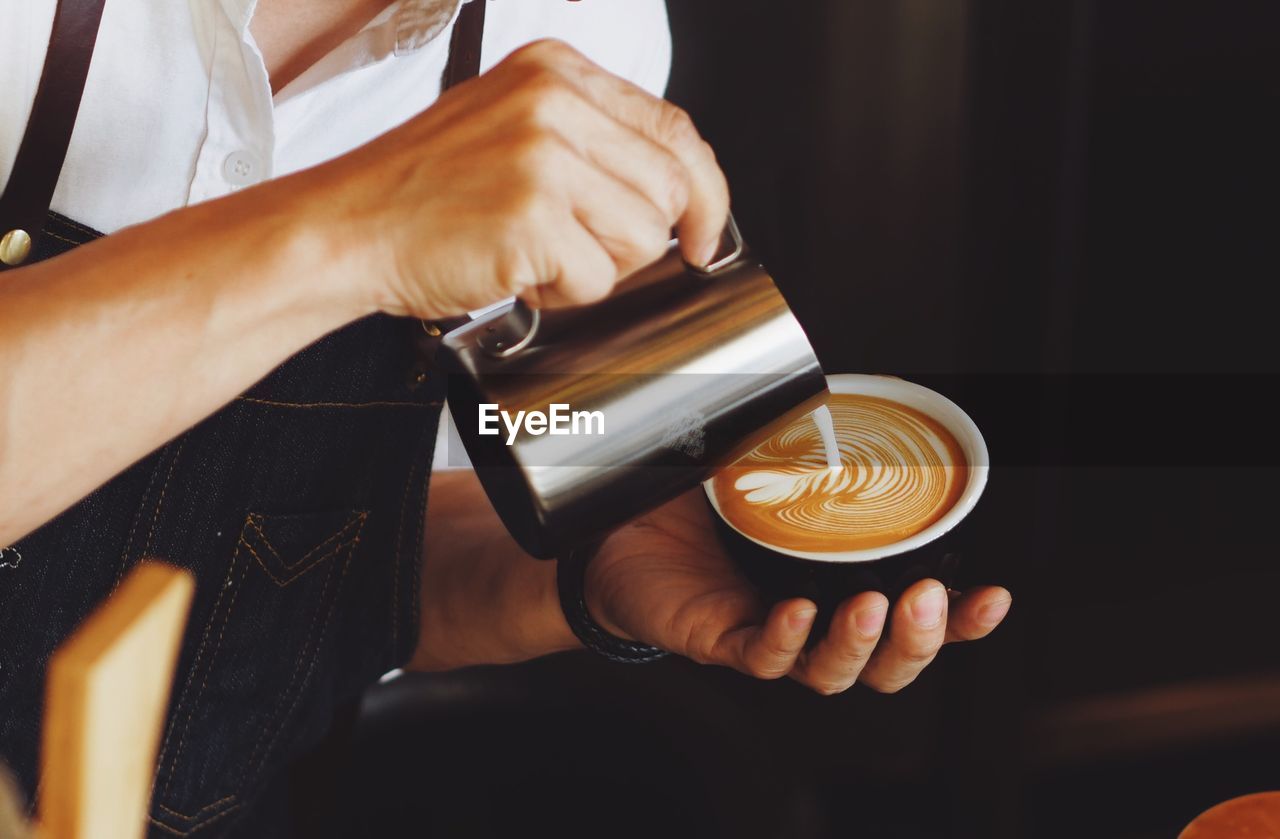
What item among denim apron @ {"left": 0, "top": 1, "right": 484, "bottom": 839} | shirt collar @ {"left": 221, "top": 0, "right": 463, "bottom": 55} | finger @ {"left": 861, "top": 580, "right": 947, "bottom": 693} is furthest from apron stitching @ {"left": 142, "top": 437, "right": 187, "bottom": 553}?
finger @ {"left": 861, "top": 580, "right": 947, "bottom": 693}

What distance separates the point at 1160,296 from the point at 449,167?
1278mm

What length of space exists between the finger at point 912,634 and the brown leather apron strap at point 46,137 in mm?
784

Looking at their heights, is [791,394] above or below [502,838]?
above

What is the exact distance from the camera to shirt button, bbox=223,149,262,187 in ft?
3.30

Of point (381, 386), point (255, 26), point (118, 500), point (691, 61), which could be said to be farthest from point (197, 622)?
point (691, 61)

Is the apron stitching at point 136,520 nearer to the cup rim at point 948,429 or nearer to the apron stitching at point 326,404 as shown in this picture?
the apron stitching at point 326,404

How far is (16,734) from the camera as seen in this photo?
39.8 inches

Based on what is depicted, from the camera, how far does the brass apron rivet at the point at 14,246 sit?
0.93 metres

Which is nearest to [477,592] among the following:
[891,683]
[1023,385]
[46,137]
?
[891,683]

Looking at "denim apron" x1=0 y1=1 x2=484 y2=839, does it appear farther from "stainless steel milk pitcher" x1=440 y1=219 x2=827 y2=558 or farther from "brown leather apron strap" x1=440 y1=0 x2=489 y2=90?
"stainless steel milk pitcher" x1=440 y1=219 x2=827 y2=558

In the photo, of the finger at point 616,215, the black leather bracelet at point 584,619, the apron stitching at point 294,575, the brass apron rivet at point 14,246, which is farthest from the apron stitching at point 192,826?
the finger at point 616,215

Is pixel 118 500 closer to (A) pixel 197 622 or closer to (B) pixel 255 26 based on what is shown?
(A) pixel 197 622

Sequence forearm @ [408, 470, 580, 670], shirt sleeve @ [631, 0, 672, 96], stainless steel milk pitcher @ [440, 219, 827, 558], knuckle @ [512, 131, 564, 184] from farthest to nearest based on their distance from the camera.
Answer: shirt sleeve @ [631, 0, 672, 96]
forearm @ [408, 470, 580, 670]
stainless steel milk pitcher @ [440, 219, 827, 558]
knuckle @ [512, 131, 564, 184]

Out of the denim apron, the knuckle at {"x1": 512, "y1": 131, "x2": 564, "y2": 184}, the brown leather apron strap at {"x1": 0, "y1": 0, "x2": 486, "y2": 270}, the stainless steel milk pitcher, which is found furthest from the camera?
the denim apron
